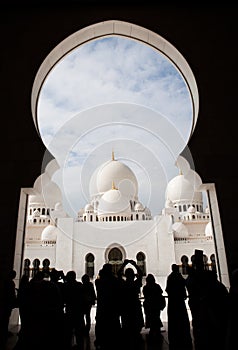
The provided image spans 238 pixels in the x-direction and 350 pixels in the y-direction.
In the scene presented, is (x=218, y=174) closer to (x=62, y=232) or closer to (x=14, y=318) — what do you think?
(x=14, y=318)

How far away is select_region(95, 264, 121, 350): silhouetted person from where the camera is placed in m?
2.80

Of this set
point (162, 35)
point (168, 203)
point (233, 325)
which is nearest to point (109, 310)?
point (233, 325)

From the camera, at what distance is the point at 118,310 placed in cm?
286

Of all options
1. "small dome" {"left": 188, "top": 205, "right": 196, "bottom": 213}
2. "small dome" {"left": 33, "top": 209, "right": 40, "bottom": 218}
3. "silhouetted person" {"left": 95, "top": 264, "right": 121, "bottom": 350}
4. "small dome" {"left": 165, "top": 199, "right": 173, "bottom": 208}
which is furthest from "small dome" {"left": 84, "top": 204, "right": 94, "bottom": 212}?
"silhouetted person" {"left": 95, "top": 264, "right": 121, "bottom": 350}

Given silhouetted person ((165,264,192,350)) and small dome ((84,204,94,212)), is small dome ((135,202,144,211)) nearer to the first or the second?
small dome ((84,204,94,212))

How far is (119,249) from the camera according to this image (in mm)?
18469

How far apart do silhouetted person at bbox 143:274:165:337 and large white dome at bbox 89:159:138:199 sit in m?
18.9

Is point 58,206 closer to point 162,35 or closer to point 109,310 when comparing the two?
→ point 162,35

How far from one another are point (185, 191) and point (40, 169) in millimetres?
21981

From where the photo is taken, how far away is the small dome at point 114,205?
2014 cm

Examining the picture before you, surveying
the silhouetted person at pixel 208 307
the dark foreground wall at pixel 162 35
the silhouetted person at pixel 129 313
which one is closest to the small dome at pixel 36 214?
the dark foreground wall at pixel 162 35

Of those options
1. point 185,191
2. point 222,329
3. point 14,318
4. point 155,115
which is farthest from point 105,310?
point 185,191

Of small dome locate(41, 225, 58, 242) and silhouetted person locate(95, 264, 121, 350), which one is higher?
small dome locate(41, 225, 58, 242)

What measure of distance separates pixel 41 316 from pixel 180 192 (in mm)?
23350
